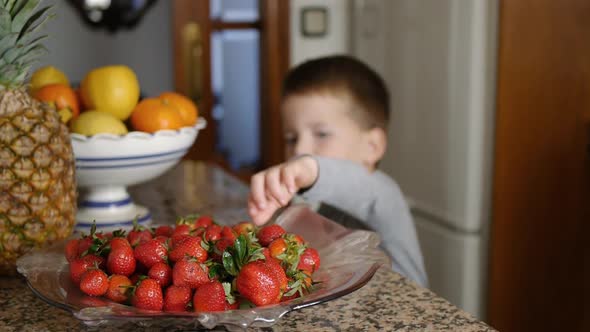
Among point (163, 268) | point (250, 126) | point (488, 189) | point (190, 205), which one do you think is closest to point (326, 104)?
point (190, 205)

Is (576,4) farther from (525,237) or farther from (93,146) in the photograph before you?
(93,146)

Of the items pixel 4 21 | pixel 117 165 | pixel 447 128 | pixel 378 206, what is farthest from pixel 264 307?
pixel 447 128

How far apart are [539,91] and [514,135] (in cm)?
14

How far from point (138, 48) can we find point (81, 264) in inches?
126

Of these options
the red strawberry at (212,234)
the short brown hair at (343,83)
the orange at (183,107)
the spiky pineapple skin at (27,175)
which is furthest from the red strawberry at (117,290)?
the short brown hair at (343,83)

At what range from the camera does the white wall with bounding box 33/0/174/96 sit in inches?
148

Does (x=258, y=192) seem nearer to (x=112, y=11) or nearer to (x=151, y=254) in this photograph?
(x=151, y=254)

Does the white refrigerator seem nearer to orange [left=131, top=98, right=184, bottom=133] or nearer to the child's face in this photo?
the child's face

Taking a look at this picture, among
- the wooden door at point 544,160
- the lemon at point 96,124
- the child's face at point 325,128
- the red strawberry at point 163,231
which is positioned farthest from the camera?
the wooden door at point 544,160

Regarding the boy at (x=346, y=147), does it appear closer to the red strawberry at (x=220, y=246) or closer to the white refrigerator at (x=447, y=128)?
the red strawberry at (x=220, y=246)

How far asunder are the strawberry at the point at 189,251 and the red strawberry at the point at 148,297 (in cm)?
4

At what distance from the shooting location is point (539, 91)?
80.5 inches

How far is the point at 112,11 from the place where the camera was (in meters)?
3.61

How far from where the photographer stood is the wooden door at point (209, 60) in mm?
3012
